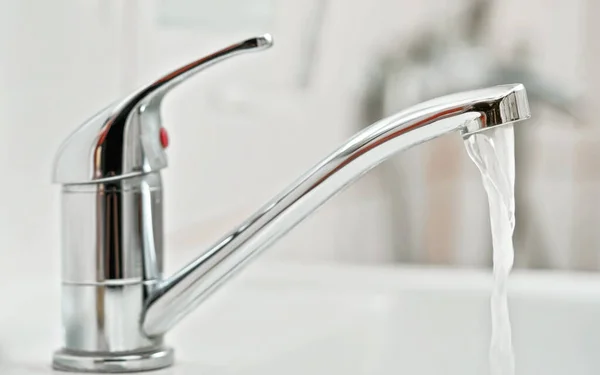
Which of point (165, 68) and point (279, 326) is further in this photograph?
point (165, 68)

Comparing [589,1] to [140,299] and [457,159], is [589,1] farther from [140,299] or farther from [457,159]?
[140,299]

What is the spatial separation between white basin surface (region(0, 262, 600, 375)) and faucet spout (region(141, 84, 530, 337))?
5 centimetres

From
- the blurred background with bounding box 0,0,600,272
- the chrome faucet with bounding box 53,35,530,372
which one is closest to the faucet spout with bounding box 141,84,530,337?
the chrome faucet with bounding box 53,35,530,372

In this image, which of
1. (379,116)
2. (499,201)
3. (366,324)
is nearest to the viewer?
(499,201)

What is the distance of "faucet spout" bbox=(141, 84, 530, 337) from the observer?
402 millimetres

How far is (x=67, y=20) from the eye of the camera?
706 millimetres

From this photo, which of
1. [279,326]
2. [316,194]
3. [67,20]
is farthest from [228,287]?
[316,194]

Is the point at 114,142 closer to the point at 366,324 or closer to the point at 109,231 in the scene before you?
the point at 109,231

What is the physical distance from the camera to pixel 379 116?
907 mm

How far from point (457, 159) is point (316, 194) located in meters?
0.51

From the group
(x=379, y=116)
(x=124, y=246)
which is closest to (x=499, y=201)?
(x=124, y=246)

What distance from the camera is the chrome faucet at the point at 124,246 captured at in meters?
0.46

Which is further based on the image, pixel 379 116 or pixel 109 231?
pixel 379 116

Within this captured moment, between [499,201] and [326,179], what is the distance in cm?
8
